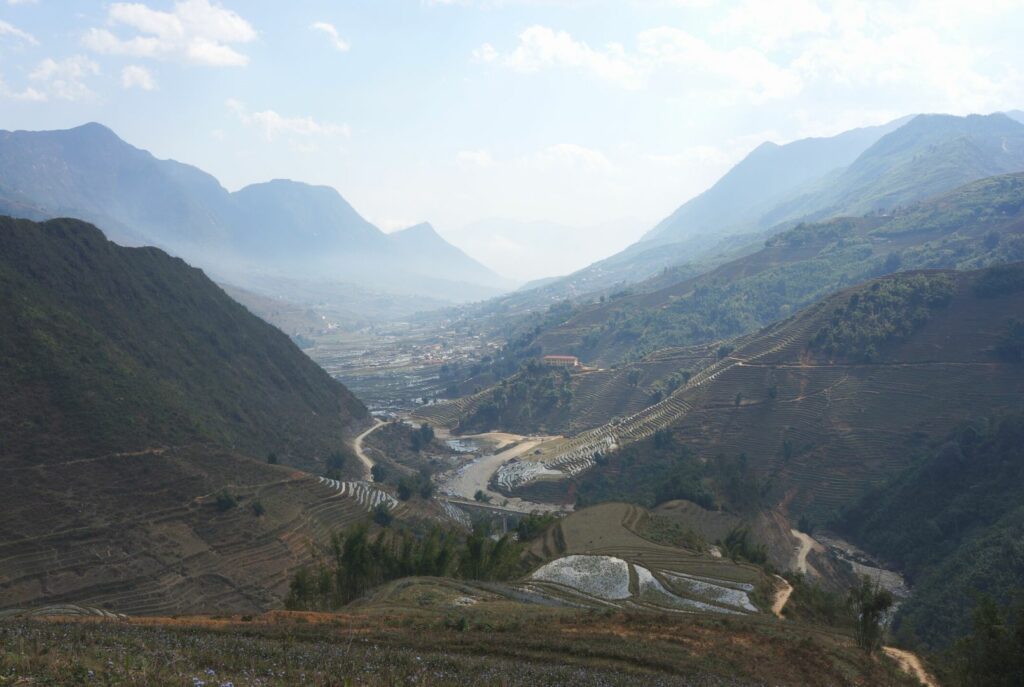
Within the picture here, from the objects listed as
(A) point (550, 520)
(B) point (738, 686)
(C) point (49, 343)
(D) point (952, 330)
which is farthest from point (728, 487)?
(C) point (49, 343)

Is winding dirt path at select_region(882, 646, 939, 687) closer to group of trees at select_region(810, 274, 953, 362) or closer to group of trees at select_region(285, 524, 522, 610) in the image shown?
group of trees at select_region(285, 524, 522, 610)

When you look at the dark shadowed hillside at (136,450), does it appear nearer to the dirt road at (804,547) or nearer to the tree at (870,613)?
the tree at (870,613)

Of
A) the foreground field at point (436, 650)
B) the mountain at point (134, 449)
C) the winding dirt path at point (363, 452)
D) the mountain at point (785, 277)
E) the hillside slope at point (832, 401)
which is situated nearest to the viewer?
the foreground field at point (436, 650)

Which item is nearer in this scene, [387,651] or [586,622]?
[387,651]

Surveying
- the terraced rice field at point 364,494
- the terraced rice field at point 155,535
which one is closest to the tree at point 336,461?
the terraced rice field at point 364,494

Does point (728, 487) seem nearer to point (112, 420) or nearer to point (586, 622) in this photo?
point (586, 622)
